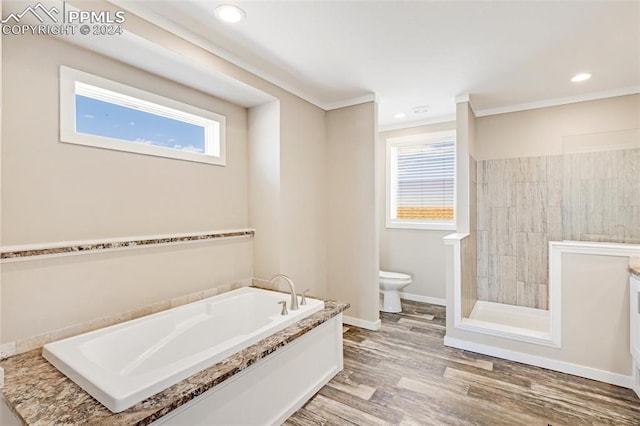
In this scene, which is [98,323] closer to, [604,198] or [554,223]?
[604,198]

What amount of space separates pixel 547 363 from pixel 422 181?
2.53m

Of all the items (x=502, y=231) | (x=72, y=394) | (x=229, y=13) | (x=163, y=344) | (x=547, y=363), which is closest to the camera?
(x=72, y=394)

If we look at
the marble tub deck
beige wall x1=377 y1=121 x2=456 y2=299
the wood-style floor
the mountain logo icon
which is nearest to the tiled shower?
beige wall x1=377 y1=121 x2=456 y2=299

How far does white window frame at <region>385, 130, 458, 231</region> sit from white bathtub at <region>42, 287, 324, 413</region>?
2388 millimetres

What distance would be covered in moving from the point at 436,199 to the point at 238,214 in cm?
270

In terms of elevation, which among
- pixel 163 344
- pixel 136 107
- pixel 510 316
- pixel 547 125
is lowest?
pixel 510 316

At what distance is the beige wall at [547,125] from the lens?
10.4 ft

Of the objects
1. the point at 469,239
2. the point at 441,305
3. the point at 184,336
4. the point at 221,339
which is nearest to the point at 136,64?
the point at 184,336

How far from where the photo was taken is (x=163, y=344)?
7.00 feet

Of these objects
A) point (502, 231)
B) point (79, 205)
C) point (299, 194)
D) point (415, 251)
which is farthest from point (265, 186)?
point (502, 231)

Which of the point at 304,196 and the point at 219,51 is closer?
the point at 219,51

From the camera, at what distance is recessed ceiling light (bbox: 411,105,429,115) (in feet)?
12.5

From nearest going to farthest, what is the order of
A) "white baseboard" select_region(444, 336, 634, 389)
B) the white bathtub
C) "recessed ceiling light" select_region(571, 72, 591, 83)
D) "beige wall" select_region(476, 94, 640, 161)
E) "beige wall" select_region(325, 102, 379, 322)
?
the white bathtub → "white baseboard" select_region(444, 336, 634, 389) → "recessed ceiling light" select_region(571, 72, 591, 83) → "beige wall" select_region(476, 94, 640, 161) → "beige wall" select_region(325, 102, 379, 322)

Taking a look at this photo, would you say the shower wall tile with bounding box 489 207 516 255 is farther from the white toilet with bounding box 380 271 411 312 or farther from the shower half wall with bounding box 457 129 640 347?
the white toilet with bounding box 380 271 411 312
